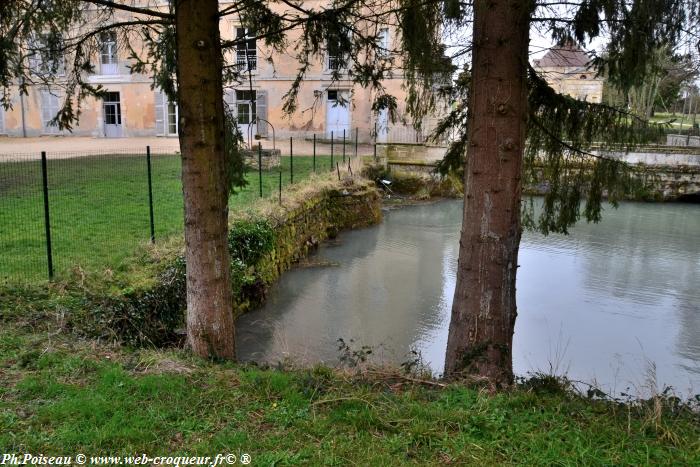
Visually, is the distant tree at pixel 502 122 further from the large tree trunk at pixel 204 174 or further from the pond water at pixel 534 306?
the large tree trunk at pixel 204 174

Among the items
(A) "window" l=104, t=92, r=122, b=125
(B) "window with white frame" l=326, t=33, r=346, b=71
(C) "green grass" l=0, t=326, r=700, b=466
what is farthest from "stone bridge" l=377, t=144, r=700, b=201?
(C) "green grass" l=0, t=326, r=700, b=466

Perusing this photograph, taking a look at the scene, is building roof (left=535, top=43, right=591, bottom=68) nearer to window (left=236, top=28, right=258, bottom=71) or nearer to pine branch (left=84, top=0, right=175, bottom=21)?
window (left=236, top=28, right=258, bottom=71)

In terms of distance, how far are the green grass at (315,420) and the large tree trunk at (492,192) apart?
496 millimetres

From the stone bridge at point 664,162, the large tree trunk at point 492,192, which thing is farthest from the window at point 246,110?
the stone bridge at point 664,162

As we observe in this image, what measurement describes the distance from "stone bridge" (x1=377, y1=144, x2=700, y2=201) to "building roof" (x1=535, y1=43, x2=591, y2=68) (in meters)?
15.1

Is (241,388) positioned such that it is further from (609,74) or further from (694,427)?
(609,74)

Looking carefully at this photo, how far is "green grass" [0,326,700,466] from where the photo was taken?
2744 mm

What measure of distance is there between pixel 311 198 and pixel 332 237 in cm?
158

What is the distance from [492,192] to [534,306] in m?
5.84

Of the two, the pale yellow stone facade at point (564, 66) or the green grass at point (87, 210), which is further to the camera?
the green grass at point (87, 210)

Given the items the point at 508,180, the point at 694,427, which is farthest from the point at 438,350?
the point at 694,427

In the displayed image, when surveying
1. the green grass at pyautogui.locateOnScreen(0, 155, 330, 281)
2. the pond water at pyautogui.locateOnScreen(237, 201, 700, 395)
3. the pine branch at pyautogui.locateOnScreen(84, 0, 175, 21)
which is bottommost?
the pond water at pyautogui.locateOnScreen(237, 201, 700, 395)

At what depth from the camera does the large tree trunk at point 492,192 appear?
12.7 feet

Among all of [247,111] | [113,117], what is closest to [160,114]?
[113,117]
